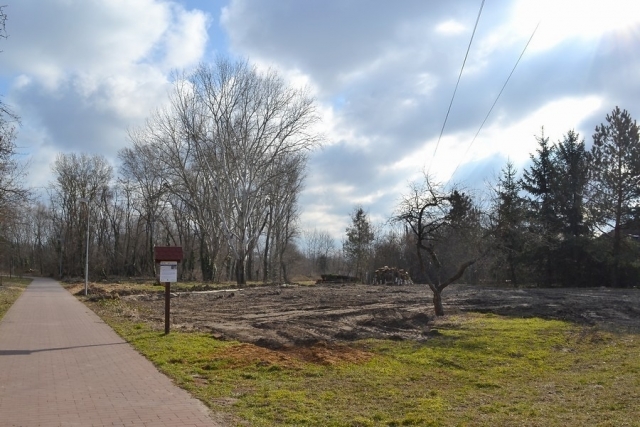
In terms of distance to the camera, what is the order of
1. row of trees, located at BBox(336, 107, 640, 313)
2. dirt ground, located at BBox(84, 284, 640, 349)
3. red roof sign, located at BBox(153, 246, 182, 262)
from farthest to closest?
row of trees, located at BBox(336, 107, 640, 313) → dirt ground, located at BBox(84, 284, 640, 349) → red roof sign, located at BBox(153, 246, 182, 262)

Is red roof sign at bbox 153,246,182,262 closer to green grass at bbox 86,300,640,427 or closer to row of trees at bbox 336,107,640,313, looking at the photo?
green grass at bbox 86,300,640,427

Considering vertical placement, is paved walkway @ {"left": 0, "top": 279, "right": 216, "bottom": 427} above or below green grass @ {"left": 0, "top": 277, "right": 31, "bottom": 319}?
below

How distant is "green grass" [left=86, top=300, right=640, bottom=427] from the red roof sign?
6.73 feet

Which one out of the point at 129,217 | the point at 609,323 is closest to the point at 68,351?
the point at 609,323

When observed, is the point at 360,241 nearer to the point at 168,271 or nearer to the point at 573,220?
the point at 573,220

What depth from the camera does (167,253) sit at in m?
15.1

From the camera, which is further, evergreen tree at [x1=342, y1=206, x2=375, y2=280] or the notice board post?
evergreen tree at [x1=342, y1=206, x2=375, y2=280]

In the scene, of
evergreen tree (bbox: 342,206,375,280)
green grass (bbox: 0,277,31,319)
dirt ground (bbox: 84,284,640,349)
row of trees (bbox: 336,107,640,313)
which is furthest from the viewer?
evergreen tree (bbox: 342,206,375,280)

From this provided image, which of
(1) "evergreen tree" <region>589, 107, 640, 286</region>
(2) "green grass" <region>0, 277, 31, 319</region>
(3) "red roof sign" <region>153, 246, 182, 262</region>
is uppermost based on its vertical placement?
(1) "evergreen tree" <region>589, 107, 640, 286</region>

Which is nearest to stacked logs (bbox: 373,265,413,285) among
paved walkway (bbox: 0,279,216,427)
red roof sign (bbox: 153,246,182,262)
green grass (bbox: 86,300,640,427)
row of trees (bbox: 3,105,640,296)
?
row of trees (bbox: 3,105,640,296)

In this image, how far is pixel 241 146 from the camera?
154ft

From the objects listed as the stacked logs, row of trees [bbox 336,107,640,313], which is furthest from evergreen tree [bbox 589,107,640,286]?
the stacked logs

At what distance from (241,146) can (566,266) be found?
29223mm

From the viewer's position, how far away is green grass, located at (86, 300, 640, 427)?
710cm
